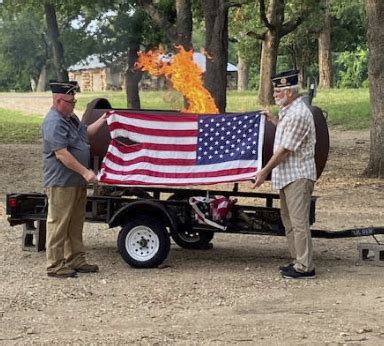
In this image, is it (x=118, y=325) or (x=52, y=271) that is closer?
(x=118, y=325)

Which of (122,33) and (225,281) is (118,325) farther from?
(122,33)

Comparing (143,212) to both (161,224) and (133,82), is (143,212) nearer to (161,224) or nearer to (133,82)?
(161,224)

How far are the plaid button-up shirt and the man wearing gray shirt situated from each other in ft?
5.72

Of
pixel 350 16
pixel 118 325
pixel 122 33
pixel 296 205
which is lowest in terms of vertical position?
pixel 118 325

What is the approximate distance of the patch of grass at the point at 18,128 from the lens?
928 inches

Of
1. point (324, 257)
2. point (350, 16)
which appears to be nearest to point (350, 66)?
point (350, 16)

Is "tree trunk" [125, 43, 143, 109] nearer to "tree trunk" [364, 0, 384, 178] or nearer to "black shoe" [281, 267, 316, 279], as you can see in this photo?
"tree trunk" [364, 0, 384, 178]

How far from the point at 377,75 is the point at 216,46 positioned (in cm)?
482

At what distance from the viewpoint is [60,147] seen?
24.8 ft

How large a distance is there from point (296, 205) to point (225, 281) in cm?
96

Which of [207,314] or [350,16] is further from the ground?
[350,16]

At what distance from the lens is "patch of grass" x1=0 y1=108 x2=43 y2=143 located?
23562 mm

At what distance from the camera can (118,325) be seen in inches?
241

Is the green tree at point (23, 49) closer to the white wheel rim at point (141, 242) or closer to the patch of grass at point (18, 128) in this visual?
the patch of grass at point (18, 128)
